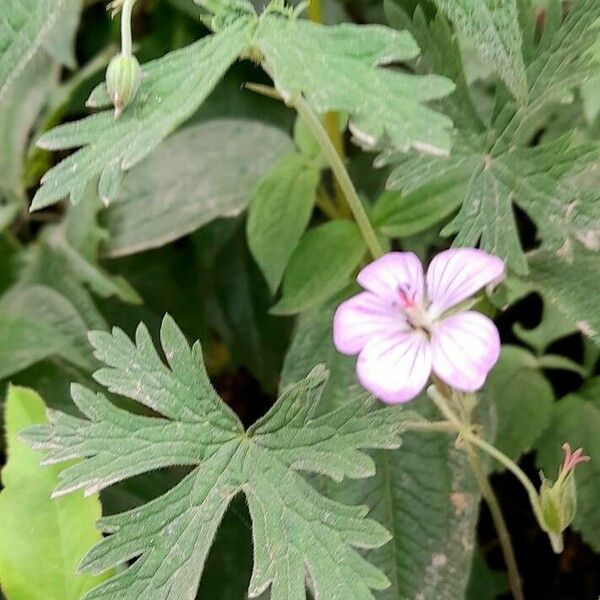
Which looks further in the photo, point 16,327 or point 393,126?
point 16,327

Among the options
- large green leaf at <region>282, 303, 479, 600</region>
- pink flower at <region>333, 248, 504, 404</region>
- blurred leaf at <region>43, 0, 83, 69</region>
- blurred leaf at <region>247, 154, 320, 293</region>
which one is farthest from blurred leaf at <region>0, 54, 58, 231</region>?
pink flower at <region>333, 248, 504, 404</region>

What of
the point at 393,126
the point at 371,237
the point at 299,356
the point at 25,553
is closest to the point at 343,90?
the point at 393,126

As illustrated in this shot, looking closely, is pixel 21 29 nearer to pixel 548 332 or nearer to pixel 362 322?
pixel 362 322

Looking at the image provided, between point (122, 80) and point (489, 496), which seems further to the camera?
point (489, 496)

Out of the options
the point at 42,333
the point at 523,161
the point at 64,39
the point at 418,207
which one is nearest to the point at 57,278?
the point at 42,333

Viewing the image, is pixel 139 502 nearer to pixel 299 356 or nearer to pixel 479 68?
pixel 299 356

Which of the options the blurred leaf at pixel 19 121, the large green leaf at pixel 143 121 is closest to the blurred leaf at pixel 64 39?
the blurred leaf at pixel 19 121
